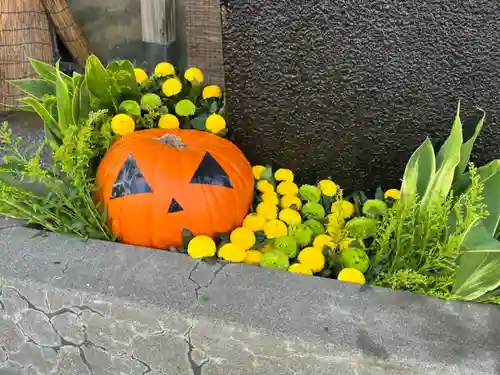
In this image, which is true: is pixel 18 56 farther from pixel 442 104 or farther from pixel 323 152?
pixel 442 104

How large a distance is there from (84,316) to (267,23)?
0.92 meters

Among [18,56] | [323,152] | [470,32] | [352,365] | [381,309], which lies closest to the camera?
[352,365]

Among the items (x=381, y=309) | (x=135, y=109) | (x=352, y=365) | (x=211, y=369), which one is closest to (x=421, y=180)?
(x=381, y=309)

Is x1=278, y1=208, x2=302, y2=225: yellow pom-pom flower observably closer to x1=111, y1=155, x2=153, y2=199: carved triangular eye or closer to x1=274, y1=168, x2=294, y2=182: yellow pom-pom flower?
x1=274, y1=168, x2=294, y2=182: yellow pom-pom flower

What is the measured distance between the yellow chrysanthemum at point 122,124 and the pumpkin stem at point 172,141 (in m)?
0.17

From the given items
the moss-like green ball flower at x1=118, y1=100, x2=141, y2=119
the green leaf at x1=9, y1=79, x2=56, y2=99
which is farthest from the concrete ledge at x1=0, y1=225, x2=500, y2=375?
the green leaf at x1=9, y1=79, x2=56, y2=99

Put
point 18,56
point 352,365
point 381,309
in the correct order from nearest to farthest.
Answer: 1. point 352,365
2. point 381,309
3. point 18,56

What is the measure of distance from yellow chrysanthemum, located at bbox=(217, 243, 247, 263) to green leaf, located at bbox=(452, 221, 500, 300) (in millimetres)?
514

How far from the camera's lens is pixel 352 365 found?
1166mm

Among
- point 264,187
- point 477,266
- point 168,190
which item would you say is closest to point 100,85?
point 168,190

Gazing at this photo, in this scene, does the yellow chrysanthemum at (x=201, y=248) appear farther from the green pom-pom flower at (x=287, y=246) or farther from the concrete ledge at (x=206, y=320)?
the green pom-pom flower at (x=287, y=246)

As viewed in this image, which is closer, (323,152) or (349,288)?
(349,288)

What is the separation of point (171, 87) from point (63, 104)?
0.40 m

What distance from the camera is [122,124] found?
1.73 m
